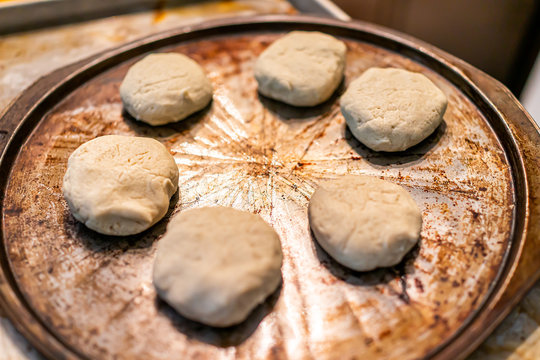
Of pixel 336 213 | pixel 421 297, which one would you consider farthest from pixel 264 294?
pixel 421 297

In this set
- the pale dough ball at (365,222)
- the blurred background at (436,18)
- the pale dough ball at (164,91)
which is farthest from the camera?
the blurred background at (436,18)

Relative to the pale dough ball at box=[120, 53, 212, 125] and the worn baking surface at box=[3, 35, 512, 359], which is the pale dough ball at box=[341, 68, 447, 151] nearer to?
the worn baking surface at box=[3, 35, 512, 359]

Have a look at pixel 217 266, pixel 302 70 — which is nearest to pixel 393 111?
pixel 302 70

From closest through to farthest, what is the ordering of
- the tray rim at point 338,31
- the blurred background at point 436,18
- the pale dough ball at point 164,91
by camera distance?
the tray rim at point 338,31 < the pale dough ball at point 164,91 < the blurred background at point 436,18

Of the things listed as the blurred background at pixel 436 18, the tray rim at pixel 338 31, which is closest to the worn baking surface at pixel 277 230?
the tray rim at pixel 338 31

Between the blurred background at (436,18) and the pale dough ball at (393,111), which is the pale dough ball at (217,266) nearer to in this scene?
the pale dough ball at (393,111)

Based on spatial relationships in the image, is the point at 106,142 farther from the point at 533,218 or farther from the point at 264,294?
the point at 533,218

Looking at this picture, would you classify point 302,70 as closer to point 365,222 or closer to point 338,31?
point 338,31
